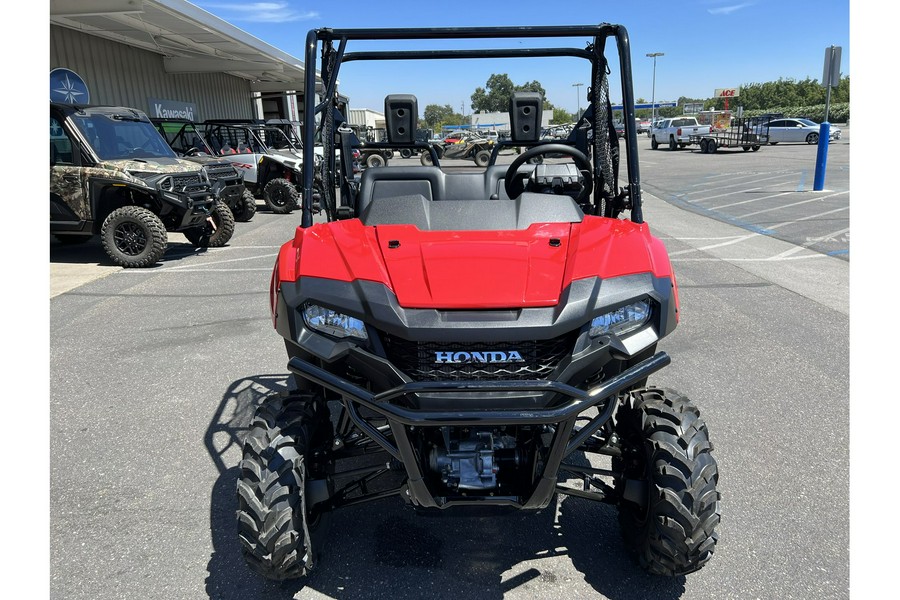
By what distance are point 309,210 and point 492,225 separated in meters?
0.84

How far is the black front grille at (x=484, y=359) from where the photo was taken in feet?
6.43

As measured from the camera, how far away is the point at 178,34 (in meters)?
14.6

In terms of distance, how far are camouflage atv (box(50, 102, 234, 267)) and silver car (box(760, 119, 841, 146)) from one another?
32.6 meters

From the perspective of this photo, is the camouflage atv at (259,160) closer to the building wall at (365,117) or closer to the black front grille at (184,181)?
the black front grille at (184,181)

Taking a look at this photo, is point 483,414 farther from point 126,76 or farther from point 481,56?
point 126,76

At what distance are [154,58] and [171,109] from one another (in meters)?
1.53

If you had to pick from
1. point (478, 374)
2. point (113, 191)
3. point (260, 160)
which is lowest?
point (478, 374)

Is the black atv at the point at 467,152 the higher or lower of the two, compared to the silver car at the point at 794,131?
lower

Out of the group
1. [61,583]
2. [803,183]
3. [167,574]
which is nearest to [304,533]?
[167,574]

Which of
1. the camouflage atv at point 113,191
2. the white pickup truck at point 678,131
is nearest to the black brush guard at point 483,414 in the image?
the camouflage atv at point 113,191

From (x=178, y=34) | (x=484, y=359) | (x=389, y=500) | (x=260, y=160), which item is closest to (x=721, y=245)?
(x=389, y=500)

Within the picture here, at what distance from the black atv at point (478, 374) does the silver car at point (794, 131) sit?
35.6 m

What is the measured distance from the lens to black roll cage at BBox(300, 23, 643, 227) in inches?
A: 110

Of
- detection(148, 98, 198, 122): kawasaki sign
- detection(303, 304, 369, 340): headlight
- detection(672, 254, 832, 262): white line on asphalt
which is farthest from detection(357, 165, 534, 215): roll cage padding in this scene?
detection(148, 98, 198, 122): kawasaki sign
